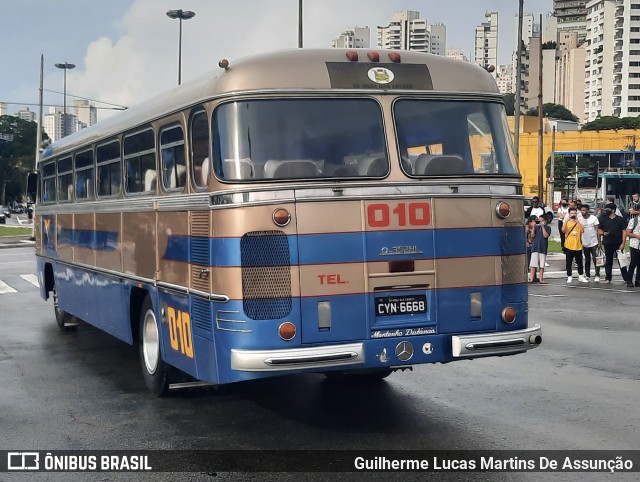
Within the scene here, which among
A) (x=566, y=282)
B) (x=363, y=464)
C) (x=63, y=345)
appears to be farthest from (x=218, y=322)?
(x=566, y=282)

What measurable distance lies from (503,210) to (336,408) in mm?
2338

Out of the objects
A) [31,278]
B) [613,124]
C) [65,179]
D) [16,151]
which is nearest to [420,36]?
[613,124]

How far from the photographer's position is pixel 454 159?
7691mm

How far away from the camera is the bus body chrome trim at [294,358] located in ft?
22.1

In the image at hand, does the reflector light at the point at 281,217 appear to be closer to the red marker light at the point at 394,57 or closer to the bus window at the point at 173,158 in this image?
the bus window at the point at 173,158

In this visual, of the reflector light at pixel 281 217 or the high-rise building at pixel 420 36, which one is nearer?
the reflector light at pixel 281 217

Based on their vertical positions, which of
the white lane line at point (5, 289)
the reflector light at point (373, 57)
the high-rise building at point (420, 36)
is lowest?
the white lane line at point (5, 289)

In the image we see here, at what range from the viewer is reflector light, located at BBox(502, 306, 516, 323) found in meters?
7.58

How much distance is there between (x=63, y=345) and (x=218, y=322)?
19.9ft

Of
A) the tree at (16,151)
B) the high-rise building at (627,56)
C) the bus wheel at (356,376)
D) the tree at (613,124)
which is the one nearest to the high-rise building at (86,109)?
the tree at (16,151)

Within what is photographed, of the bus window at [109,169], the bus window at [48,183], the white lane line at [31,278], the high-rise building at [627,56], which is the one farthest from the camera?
the high-rise building at [627,56]

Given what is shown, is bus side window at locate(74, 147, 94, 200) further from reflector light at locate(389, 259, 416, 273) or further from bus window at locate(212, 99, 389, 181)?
reflector light at locate(389, 259, 416, 273)

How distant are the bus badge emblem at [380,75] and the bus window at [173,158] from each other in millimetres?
1756

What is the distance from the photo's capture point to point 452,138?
7.77 metres
